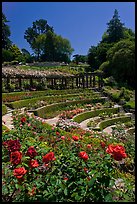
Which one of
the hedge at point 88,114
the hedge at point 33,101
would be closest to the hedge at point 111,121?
the hedge at point 88,114

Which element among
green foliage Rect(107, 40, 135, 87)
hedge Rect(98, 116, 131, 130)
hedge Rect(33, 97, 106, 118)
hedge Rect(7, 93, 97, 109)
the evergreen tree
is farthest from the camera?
the evergreen tree

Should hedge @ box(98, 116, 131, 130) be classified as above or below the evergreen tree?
below

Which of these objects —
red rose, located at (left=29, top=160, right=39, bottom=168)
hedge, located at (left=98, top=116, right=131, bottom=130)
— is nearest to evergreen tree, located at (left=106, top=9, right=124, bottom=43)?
hedge, located at (left=98, top=116, right=131, bottom=130)

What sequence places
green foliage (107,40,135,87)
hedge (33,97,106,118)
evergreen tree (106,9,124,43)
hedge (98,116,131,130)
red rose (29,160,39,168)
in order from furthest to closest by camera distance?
evergreen tree (106,9,124,43)
green foliage (107,40,135,87)
hedge (33,97,106,118)
hedge (98,116,131,130)
red rose (29,160,39,168)

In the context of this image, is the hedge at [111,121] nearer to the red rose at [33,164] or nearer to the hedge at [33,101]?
the hedge at [33,101]

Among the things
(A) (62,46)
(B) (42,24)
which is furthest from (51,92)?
(B) (42,24)

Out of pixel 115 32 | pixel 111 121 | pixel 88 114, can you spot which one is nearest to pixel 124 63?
pixel 115 32

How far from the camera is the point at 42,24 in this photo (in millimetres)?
78375

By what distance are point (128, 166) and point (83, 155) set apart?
14.5 ft

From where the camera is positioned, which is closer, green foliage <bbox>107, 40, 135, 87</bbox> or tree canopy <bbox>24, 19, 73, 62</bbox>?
green foliage <bbox>107, 40, 135, 87</bbox>

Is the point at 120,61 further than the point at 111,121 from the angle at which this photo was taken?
Yes

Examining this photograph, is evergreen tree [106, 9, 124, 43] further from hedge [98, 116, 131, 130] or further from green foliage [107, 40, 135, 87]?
hedge [98, 116, 131, 130]

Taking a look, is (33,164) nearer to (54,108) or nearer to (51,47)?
(54,108)

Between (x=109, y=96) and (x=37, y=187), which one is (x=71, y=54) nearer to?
(x=109, y=96)
